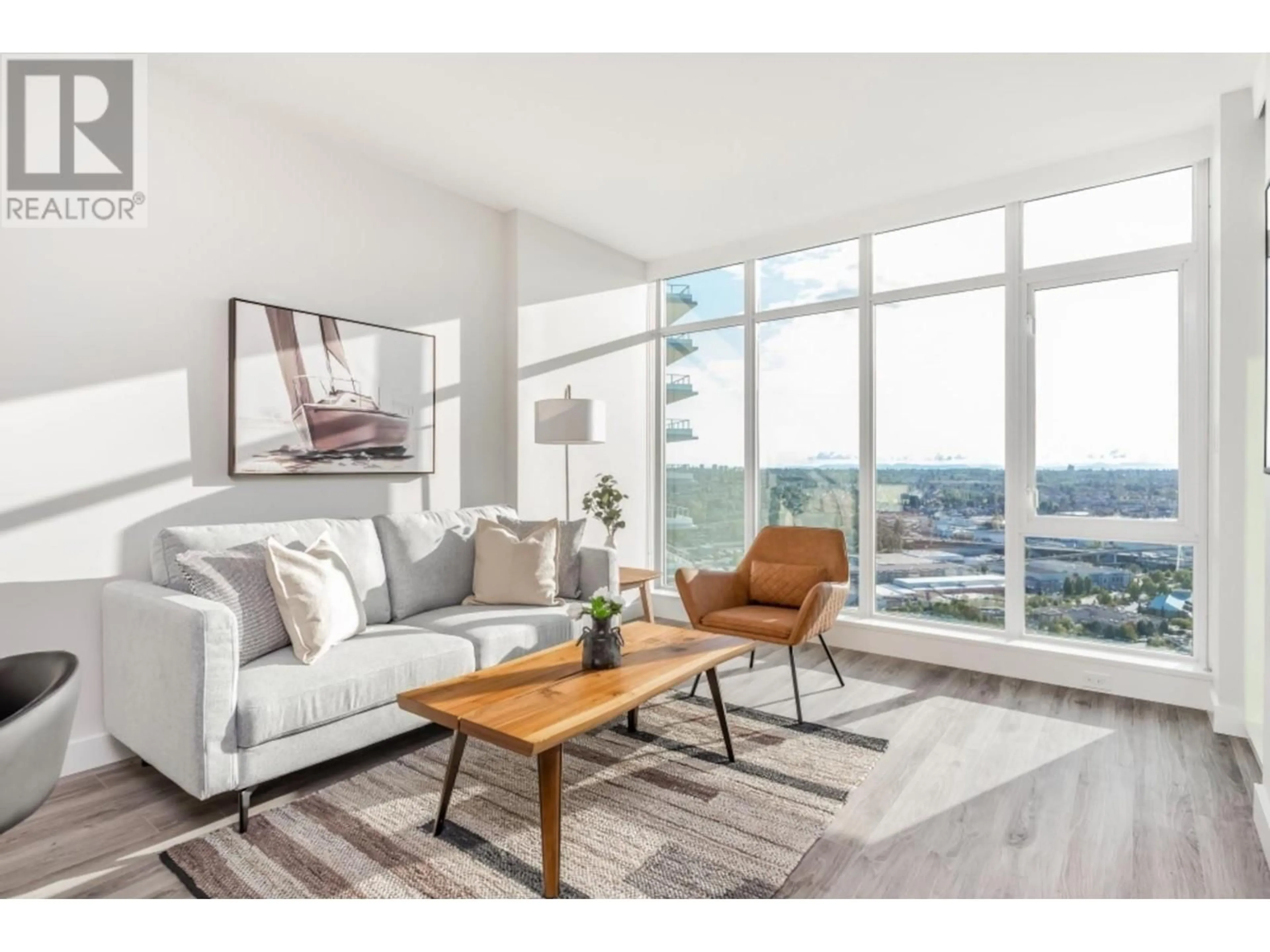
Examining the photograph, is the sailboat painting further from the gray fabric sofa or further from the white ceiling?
the white ceiling

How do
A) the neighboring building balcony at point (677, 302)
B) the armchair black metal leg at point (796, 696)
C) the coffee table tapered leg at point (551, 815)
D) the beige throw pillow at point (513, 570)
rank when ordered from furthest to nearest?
the neighboring building balcony at point (677, 302)
the beige throw pillow at point (513, 570)
the armchair black metal leg at point (796, 696)
the coffee table tapered leg at point (551, 815)

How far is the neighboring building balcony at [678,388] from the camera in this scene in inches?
201

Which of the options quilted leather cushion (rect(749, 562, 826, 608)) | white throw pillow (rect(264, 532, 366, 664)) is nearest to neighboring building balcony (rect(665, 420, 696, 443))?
quilted leather cushion (rect(749, 562, 826, 608))

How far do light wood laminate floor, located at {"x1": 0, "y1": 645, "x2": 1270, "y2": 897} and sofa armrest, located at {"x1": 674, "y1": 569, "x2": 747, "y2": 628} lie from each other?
1.61ft

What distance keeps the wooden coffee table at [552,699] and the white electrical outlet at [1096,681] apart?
202 cm

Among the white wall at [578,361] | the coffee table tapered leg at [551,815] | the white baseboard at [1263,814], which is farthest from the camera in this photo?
the white wall at [578,361]

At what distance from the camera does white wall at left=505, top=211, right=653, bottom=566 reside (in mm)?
4184

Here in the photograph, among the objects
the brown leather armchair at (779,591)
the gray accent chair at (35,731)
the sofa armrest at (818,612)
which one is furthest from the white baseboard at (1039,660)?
the gray accent chair at (35,731)

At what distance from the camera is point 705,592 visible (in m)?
3.37

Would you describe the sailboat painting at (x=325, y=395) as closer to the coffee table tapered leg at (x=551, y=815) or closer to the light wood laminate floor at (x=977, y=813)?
the light wood laminate floor at (x=977, y=813)

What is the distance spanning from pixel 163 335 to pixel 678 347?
3.39 meters

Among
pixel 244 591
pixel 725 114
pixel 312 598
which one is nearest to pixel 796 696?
pixel 312 598
